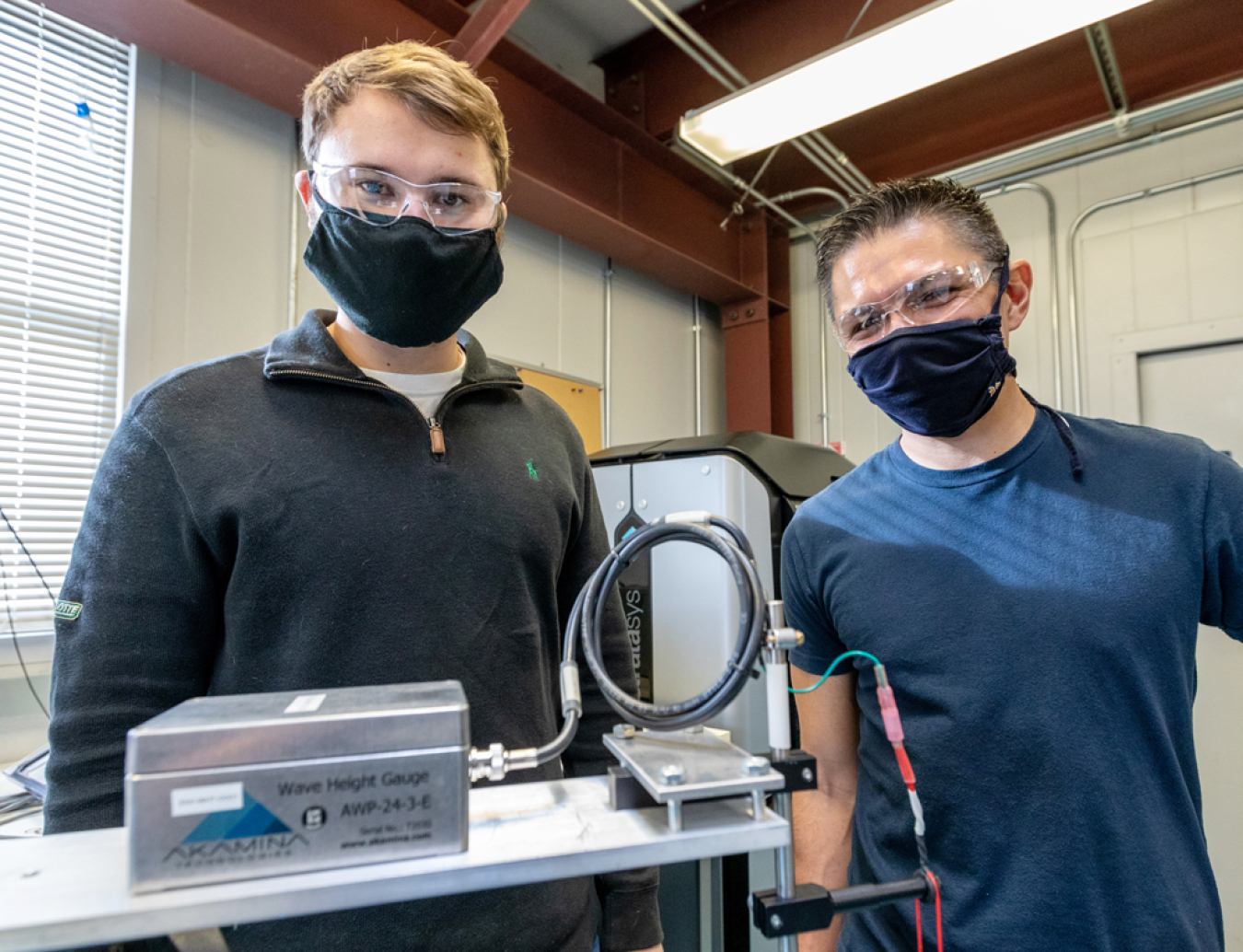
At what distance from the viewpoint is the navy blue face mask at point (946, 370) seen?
32.5 inches

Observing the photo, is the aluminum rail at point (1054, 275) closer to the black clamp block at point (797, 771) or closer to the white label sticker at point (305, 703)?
the black clamp block at point (797, 771)

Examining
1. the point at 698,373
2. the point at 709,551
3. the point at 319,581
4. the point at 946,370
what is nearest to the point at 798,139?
the point at 698,373

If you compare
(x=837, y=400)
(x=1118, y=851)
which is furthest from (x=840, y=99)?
(x=1118, y=851)

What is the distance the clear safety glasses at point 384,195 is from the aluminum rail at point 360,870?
59 cm

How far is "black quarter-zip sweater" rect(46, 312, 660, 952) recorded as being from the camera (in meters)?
0.63

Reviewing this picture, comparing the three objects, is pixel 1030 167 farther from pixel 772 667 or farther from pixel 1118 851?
pixel 772 667

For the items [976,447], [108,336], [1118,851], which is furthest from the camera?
[108,336]

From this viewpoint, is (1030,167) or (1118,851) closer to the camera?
(1118,851)

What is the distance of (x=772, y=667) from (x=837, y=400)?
2.96 meters

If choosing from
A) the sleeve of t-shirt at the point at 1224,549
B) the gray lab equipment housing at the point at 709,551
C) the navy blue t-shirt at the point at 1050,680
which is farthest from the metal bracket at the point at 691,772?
the gray lab equipment housing at the point at 709,551

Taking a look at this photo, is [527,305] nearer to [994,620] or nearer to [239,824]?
[994,620]

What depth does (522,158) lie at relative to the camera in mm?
2211

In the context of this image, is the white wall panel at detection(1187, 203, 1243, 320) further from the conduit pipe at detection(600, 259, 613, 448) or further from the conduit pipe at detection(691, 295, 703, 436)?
the conduit pipe at detection(600, 259, 613, 448)

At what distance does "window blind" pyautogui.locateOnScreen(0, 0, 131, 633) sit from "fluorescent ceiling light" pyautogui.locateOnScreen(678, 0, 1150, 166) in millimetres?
1567
